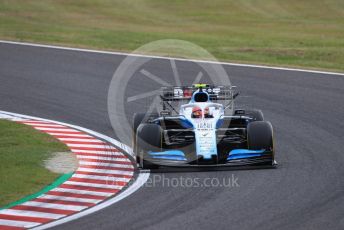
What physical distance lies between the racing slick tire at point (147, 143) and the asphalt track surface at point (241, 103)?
41 centimetres

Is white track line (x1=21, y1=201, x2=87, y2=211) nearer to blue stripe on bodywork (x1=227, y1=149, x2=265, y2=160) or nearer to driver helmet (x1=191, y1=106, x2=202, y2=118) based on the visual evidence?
blue stripe on bodywork (x1=227, y1=149, x2=265, y2=160)

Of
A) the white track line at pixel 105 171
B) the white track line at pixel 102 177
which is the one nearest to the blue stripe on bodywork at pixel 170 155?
the white track line at pixel 105 171

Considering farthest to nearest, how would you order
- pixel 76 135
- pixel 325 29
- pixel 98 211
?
1. pixel 325 29
2. pixel 76 135
3. pixel 98 211

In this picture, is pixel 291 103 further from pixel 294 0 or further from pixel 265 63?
pixel 294 0

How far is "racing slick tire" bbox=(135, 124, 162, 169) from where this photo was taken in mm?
14539

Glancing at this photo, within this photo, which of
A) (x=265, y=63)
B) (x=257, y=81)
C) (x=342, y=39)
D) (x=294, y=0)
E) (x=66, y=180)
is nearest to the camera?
(x=66, y=180)

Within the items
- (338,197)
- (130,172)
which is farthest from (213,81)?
(338,197)

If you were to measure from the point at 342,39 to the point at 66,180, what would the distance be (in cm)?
1979

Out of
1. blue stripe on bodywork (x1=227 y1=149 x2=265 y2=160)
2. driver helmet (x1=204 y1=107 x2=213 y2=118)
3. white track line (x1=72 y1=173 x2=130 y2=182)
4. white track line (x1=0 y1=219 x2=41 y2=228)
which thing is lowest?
white track line (x1=0 y1=219 x2=41 y2=228)

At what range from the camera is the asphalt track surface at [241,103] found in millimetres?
11438

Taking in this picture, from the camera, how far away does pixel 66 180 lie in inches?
549

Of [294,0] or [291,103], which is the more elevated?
[294,0]

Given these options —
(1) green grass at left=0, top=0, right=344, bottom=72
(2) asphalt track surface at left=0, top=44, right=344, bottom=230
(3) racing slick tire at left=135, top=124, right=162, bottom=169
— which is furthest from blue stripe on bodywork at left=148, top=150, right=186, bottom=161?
(1) green grass at left=0, top=0, right=344, bottom=72

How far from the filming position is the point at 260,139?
567 inches
